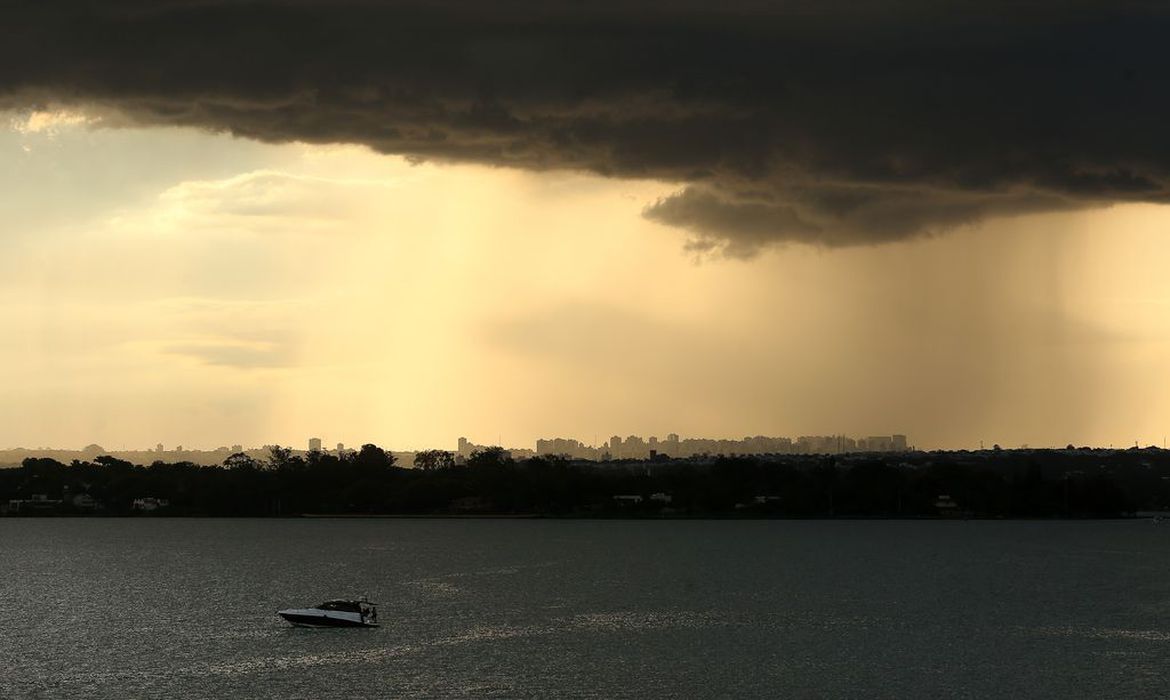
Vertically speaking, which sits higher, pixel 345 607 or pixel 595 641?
pixel 345 607

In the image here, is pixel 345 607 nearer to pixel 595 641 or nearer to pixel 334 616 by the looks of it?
pixel 334 616

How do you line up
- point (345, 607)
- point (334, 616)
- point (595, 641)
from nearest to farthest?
point (595, 641)
point (334, 616)
point (345, 607)

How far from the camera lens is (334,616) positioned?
136m

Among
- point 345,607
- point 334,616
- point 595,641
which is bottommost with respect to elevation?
point 595,641

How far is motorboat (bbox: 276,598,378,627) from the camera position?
13562 cm

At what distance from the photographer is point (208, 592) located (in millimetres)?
181000

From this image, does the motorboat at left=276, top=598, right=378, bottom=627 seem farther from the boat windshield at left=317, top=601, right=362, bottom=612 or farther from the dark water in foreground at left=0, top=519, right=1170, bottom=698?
the dark water in foreground at left=0, top=519, right=1170, bottom=698

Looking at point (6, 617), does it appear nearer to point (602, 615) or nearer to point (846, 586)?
point (602, 615)

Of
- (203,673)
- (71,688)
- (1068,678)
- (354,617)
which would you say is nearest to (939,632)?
(1068,678)

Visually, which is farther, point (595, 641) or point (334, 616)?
point (334, 616)

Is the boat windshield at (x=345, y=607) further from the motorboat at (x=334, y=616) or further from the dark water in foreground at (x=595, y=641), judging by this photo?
the dark water in foreground at (x=595, y=641)

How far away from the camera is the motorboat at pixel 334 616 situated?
13562 centimetres

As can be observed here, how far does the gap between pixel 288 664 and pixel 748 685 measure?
34948 millimetres

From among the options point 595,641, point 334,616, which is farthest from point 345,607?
point 595,641
